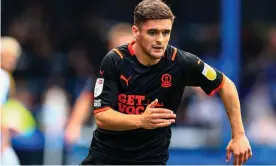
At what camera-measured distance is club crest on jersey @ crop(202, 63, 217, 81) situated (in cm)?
602

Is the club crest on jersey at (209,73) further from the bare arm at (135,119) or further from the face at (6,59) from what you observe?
the face at (6,59)

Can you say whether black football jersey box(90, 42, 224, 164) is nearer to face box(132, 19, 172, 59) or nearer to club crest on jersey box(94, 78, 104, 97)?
club crest on jersey box(94, 78, 104, 97)

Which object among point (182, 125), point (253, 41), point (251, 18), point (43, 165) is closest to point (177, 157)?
point (182, 125)

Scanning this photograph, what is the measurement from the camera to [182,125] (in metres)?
12.9

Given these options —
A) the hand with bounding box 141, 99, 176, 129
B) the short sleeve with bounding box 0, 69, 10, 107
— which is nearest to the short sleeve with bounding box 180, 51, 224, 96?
the hand with bounding box 141, 99, 176, 129

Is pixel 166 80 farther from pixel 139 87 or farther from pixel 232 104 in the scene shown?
pixel 232 104

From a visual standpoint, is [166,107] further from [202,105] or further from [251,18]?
[251,18]

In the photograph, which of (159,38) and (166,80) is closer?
(159,38)

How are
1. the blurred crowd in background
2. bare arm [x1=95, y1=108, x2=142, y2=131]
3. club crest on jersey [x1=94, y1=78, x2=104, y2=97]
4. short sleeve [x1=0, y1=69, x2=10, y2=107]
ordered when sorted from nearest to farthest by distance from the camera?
1. bare arm [x1=95, y1=108, x2=142, y2=131]
2. club crest on jersey [x1=94, y1=78, x2=104, y2=97]
3. short sleeve [x1=0, y1=69, x2=10, y2=107]
4. the blurred crowd in background

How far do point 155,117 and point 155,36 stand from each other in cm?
64

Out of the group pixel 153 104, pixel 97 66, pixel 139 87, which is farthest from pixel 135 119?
pixel 97 66

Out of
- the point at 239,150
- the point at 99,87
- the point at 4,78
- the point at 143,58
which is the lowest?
the point at 239,150

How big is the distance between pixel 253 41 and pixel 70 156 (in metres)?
3.79

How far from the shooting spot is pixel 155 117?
5.52 meters
